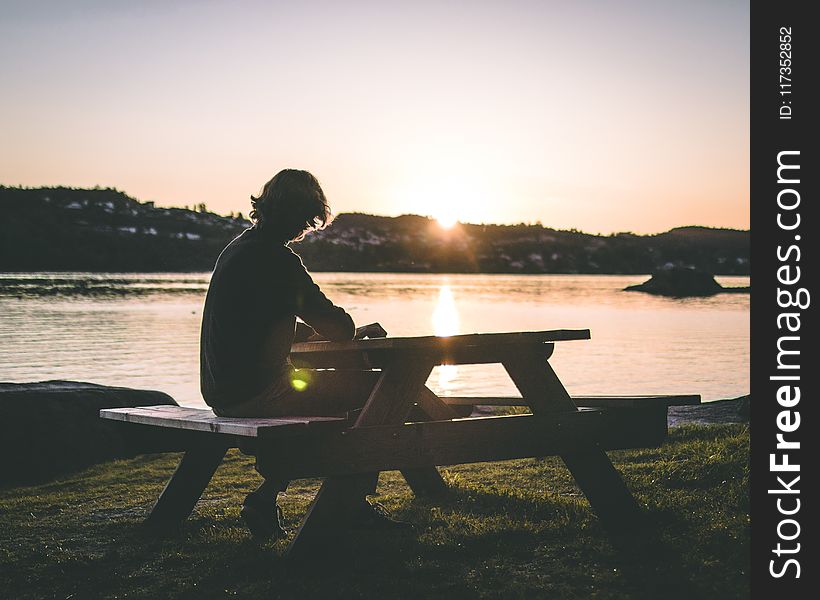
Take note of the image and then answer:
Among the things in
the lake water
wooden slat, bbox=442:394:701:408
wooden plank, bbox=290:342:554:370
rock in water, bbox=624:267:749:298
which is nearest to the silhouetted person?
wooden plank, bbox=290:342:554:370

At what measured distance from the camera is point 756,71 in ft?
17.7

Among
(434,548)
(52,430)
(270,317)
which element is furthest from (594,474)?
(52,430)

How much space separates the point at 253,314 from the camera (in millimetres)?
5113

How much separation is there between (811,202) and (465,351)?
2.12m

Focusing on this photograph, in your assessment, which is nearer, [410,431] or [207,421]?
[207,421]

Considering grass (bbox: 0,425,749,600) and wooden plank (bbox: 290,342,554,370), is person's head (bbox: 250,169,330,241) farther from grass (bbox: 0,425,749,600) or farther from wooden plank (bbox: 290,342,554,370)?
grass (bbox: 0,425,749,600)

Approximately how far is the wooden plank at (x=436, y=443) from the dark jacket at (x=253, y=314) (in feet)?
1.81

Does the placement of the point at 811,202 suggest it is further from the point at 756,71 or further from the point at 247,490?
the point at 247,490

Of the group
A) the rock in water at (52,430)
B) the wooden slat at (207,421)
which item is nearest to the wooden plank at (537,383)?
the wooden slat at (207,421)

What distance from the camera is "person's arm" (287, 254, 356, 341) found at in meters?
5.17

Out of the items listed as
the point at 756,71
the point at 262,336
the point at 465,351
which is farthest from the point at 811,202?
the point at 262,336

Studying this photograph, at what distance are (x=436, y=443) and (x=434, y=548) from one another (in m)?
0.72

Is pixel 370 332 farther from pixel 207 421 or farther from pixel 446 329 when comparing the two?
pixel 446 329

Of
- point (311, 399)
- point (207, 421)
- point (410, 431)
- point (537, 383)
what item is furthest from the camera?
point (537, 383)
